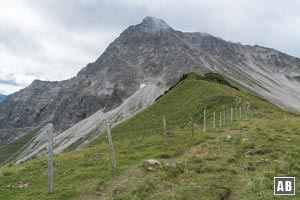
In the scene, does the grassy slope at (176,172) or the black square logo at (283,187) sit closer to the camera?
the black square logo at (283,187)

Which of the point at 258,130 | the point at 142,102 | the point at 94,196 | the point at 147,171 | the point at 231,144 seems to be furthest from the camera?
the point at 142,102

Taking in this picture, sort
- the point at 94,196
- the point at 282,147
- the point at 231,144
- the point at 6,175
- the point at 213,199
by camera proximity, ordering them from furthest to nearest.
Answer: the point at 231,144 < the point at 282,147 < the point at 6,175 < the point at 94,196 < the point at 213,199

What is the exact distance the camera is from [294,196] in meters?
→ 14.8

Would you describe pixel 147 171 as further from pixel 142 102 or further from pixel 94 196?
pixel 142 102

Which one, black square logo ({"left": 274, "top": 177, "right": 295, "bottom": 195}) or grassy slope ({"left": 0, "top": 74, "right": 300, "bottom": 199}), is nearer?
black square logo ({"left": 274, "top": 177, "right": 295, "bottom": 195})

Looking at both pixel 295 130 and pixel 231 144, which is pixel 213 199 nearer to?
pixel 231 144

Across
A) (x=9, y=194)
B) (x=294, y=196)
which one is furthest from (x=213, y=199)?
(x=9, y=194)

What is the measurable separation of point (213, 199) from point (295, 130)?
77.5 feet

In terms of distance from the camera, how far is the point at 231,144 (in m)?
27.5

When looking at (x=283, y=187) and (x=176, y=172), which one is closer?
(x=283, y=187)

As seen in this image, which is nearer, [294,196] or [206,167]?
[294,196]

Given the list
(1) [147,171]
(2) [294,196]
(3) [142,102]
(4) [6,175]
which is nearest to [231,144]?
(1) [147,171]

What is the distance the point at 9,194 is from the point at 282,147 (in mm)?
17634

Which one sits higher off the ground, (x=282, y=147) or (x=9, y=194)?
(x=282, y=147)
